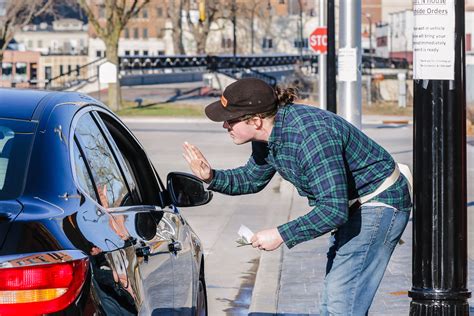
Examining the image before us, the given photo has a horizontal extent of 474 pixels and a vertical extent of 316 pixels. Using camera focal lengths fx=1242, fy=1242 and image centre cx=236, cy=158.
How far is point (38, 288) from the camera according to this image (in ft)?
11.6

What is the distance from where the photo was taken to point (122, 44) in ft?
485

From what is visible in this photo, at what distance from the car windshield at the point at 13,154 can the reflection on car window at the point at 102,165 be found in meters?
0.26

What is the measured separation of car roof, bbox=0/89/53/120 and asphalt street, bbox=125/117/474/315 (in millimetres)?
4331

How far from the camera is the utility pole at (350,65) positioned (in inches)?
598

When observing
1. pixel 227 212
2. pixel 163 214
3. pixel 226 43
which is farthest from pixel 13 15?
pixel 226 43

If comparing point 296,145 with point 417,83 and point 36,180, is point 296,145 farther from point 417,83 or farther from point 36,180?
point 36,180

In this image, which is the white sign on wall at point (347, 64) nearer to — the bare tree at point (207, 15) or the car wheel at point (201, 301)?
the car wheel at point (201, 301)

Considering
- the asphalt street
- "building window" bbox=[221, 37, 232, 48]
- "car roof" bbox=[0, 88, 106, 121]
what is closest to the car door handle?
"car roof" bbox=[0, 88, 106, 121]

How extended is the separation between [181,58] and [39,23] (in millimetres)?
86784

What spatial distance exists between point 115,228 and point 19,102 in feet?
2.25

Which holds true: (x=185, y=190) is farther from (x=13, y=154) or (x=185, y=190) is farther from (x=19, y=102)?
(x=13, y=154)

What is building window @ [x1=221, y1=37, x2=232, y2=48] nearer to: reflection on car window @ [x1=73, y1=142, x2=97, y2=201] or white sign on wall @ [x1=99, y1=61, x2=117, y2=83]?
white sign on wall @ [x1=99, y1=61, x2=117, y2=83]

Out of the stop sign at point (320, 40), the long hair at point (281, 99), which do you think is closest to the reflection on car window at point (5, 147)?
the long hair at point (281, 99)

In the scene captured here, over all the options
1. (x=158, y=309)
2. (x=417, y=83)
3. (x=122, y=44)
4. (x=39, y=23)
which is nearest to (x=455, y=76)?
(x=417, y=83)
